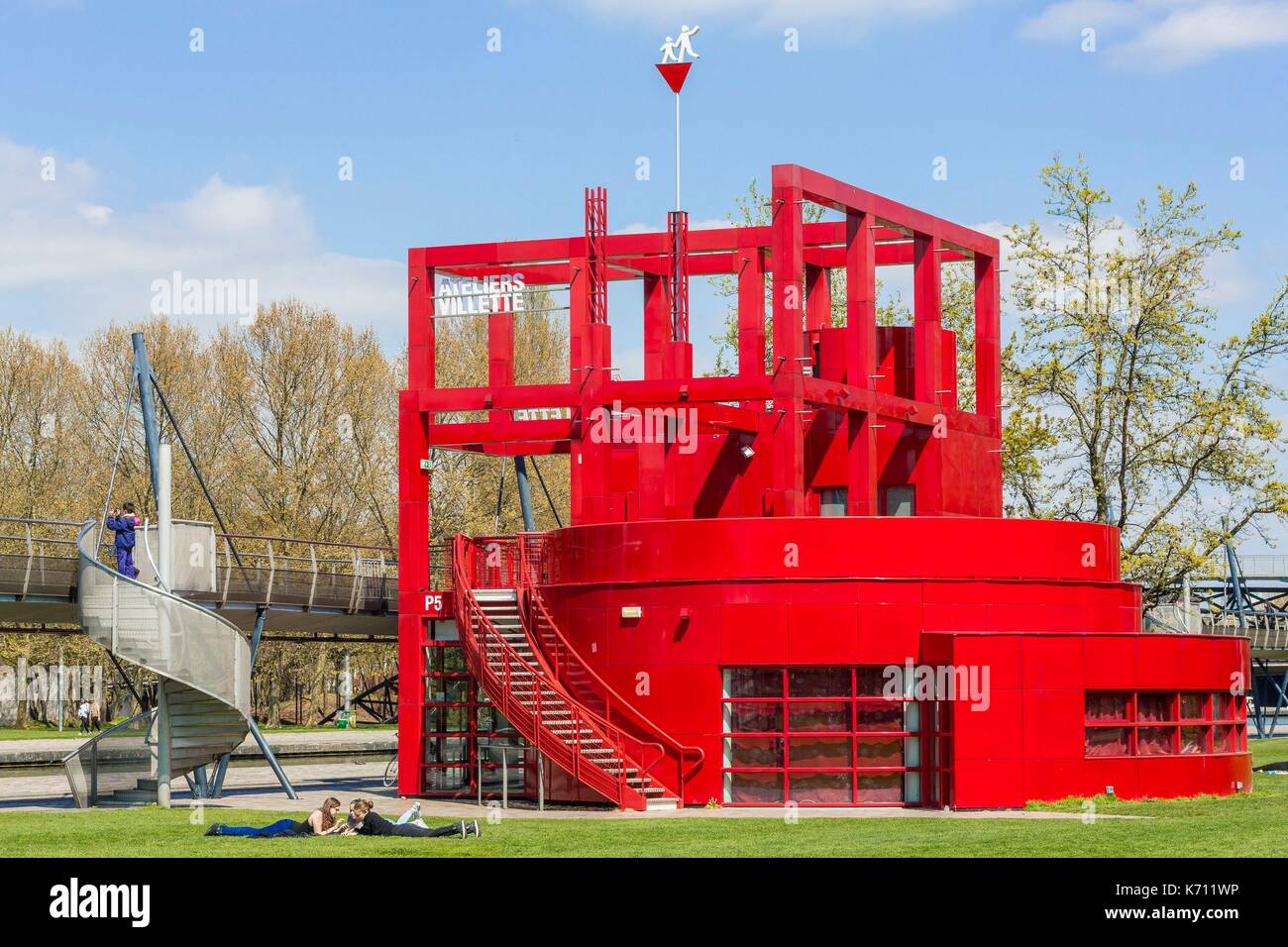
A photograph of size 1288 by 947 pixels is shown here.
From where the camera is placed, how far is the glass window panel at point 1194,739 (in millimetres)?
31797

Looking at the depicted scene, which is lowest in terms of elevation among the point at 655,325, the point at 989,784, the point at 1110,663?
the point at 989,784

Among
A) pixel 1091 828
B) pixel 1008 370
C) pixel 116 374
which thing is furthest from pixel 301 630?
pixel 116 374

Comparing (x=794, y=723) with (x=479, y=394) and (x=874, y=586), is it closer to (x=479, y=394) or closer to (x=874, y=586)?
(x=874, y=586)

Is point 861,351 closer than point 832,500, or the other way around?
point 861,351

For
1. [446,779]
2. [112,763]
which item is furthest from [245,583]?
[112,763]

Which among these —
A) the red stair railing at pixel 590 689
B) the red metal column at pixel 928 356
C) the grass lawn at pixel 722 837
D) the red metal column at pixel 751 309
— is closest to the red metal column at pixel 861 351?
the red metal column at pixel 928 356

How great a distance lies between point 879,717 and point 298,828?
36.2ft

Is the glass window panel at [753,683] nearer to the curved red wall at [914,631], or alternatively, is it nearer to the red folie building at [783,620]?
the red folie building at [783,620]

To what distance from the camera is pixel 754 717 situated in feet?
104

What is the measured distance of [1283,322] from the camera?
4866 centimetres

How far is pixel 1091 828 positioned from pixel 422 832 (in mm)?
8330

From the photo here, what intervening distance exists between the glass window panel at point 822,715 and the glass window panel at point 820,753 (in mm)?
190

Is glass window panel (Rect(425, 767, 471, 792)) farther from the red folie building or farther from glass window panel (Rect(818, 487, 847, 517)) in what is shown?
glass window panel (Rect(818, 487, 847, 517))

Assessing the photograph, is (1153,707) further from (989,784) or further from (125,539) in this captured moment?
(125,539)
